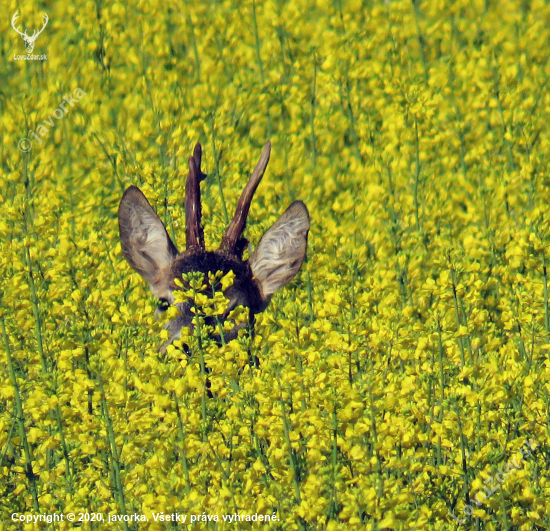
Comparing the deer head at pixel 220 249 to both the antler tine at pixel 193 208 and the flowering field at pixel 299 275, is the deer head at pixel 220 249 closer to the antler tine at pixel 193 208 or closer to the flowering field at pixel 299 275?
the antler tine at pixel 193 208

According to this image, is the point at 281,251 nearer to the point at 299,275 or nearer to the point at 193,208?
the point at 299,275

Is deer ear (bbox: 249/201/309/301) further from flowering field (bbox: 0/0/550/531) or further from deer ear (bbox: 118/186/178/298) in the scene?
deer ear (bbox: 118/186/178/298)

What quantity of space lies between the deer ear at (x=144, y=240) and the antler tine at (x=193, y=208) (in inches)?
6.7

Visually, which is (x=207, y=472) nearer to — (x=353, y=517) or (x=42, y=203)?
(x=353, y=517)

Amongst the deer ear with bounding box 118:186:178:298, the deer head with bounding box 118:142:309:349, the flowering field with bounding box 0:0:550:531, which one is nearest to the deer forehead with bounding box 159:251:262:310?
→ the deer head with bounding box 118:142:309:349

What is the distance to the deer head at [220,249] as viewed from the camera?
7.16m

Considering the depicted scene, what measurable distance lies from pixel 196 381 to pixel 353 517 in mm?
926

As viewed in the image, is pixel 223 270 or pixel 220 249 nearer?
pixel 223 270

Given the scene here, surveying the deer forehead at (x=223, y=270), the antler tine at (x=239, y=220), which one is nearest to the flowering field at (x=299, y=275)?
the antler tine at (x=239, y=220)

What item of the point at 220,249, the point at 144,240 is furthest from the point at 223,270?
the point at 144,240

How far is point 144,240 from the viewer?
7559 mm

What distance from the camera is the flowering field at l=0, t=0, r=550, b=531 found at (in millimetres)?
4152

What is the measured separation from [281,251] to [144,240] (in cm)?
103

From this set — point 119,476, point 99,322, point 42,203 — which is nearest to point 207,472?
point 119,476
